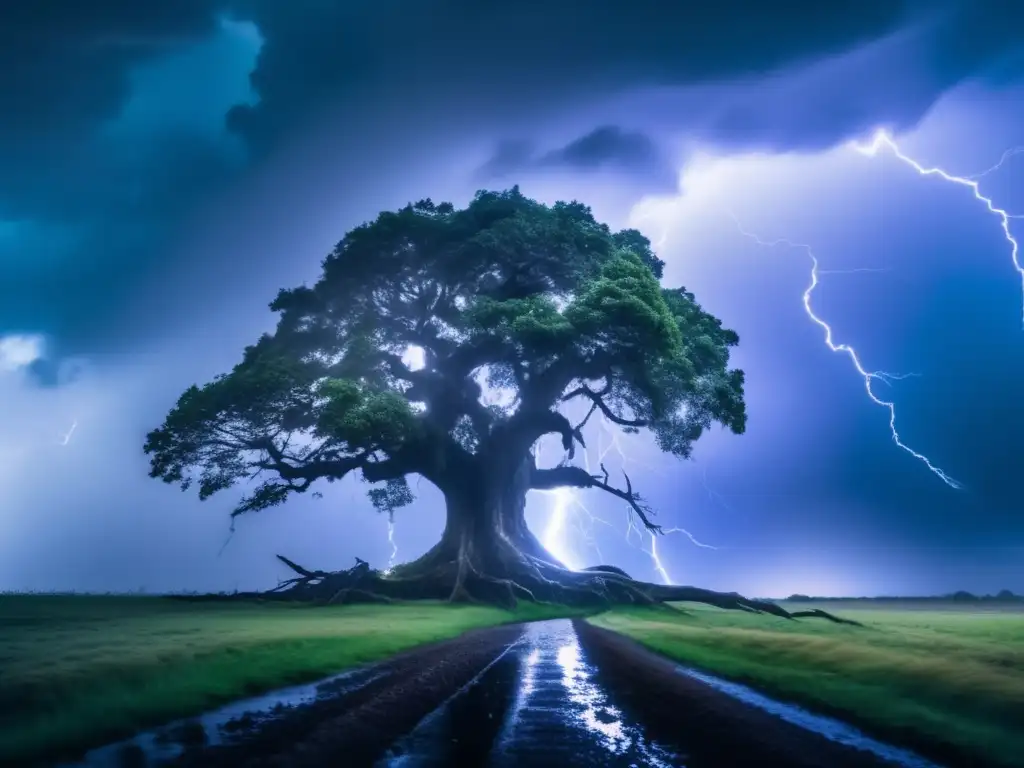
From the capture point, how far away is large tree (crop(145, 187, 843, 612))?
29828 millimetres

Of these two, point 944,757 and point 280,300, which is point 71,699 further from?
point 280,300

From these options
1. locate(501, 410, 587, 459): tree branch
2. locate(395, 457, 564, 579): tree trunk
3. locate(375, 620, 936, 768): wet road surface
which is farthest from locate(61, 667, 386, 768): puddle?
locate(501, 410, 587, 459): tree branch

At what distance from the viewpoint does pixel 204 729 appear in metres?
7.12

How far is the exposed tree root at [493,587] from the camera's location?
31.6m

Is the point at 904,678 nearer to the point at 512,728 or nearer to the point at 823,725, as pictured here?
the point at 823,725

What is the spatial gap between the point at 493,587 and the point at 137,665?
78.3 feet

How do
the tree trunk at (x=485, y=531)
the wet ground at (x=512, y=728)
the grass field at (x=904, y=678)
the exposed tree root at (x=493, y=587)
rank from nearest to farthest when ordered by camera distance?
the wet ground at (x=512, y=728)
the grass field at (x=904, y=678)
the exposed tree root at (x=493, y=587)
the tree trunk at (x=485, y=531)

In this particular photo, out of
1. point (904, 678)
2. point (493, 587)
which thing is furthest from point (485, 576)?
point (904, 678)

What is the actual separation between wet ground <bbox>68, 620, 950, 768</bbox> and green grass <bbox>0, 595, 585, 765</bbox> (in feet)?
2.04

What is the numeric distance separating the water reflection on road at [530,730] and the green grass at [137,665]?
3465 mm

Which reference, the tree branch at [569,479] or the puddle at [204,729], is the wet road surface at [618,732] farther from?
the tree branch at [569,479]

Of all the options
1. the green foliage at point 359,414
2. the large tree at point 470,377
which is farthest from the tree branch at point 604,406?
the green foliage at point 359,414

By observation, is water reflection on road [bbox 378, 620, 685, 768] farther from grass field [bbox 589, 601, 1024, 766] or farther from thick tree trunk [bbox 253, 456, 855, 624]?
thick tree trunk [bbox 253, 456, 855, 624]

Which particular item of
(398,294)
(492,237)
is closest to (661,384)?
(492,237)
